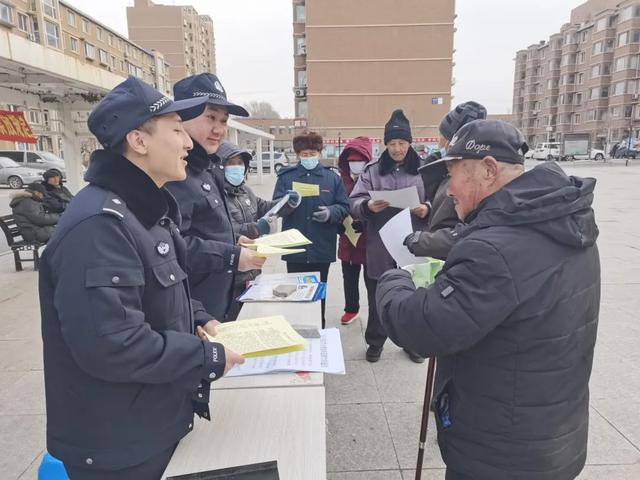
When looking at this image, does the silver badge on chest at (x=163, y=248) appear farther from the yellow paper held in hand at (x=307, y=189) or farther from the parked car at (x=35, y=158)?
the parked car at (x=35, y=158)

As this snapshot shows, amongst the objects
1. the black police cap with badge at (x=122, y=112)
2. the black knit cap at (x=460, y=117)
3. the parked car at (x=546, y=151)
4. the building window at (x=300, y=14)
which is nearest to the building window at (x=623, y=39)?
the parked car at (x=546, y=151)

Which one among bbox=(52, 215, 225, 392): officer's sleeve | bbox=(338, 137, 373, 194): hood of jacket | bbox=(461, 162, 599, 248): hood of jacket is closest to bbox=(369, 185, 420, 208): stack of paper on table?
bbox=(338, 137, 373, 194): hood of jacket

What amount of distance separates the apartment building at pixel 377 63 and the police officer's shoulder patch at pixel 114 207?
158ft

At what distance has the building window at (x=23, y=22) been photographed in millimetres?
37375

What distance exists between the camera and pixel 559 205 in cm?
126

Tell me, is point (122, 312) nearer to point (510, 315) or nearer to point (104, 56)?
point (510, 315)

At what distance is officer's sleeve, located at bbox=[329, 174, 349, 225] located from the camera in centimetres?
399

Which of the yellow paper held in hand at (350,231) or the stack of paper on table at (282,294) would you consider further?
the yellow paper held in hand at (350,231)

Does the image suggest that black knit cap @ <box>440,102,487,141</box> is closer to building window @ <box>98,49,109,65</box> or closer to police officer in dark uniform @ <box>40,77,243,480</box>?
police officer in dark uniform @ <box>40,77,243,480</box>

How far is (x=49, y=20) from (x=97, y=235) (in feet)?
155

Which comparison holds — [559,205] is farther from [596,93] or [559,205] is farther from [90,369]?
[596,93]

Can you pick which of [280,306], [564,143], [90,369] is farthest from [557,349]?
[564,143]

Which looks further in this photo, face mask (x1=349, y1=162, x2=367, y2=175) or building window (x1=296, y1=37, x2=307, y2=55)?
building window (x1=296, y1=37, x2=307, y2=55)

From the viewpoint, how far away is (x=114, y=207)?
1194 mm
